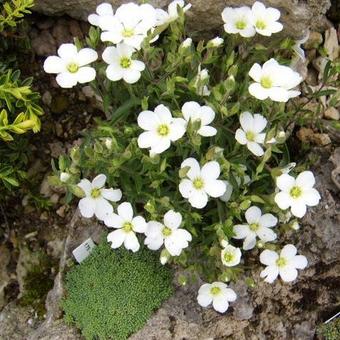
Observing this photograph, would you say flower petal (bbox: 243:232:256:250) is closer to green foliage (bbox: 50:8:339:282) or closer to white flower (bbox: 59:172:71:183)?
green foliage (bbox: 50:8:339:282)

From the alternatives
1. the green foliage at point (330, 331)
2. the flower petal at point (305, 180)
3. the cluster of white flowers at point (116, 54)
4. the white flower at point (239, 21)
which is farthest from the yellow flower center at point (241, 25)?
the green foliage at point (330, 331)

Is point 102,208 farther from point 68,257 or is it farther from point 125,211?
point 68,257

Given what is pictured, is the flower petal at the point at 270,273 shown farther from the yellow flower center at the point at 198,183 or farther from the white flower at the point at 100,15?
the white flower at the point at 100,15

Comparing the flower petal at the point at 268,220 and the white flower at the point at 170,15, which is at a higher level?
the white flower at the point at 170,15

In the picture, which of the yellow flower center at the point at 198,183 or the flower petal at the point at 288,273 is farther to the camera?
the flower petal at the point at 288,273

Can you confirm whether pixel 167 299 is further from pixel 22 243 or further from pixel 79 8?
pixel 79 8

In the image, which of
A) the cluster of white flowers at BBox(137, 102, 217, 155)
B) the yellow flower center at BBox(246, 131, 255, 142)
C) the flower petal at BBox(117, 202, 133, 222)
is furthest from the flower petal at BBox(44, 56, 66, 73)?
the yellow flower center at BBox(246, 131, 255, 142)

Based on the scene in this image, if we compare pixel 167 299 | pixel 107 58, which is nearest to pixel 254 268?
pixel 167 299
